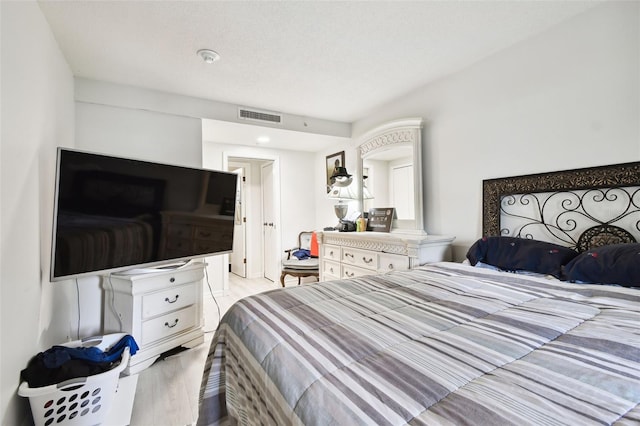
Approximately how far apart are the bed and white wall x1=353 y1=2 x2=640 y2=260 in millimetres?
230

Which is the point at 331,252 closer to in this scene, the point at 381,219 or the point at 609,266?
the point at 381,219

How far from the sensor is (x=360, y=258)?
288 centimetres

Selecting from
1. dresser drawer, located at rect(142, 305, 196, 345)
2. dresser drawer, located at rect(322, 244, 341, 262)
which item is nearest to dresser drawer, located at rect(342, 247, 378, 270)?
dresser drawer, located at rect(322, 244, 341, 262)

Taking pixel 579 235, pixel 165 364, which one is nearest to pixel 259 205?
pixel 165 364

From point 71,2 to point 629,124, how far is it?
10.8ft

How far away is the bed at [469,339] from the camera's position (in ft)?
1.96

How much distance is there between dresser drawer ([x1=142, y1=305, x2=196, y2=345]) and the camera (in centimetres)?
218

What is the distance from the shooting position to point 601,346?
2.68ft

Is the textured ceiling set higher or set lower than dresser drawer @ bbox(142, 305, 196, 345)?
higher

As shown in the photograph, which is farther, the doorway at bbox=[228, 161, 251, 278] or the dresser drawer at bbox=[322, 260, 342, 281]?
the doorway at bbox=[228, 161, 251, 278]

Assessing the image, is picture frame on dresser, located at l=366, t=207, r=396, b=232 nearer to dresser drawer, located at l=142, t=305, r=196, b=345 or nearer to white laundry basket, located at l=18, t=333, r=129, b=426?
dresser drawer, located at l=142, t=305, r=196, b=345

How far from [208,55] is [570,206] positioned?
9.11 feet

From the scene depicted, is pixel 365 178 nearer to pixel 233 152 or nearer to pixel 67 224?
pixel 233 152

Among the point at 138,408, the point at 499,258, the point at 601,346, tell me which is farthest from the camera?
the point at 499,258
